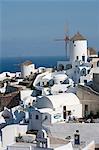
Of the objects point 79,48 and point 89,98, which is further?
point 79,48

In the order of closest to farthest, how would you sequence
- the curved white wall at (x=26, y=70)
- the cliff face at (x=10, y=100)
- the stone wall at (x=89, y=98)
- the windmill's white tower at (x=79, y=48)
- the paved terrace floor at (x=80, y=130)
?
the paved terrace floor at (x=80, y=130) → the stone wall at (x=89, y=98) → the cliff face at (x=10, y=100) → the windmill's white tower at (x=79, y=48) → the curved white wall at (x=26, y=70)

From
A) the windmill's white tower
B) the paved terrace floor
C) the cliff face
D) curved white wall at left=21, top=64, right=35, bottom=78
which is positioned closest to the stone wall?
the paved terrace floor

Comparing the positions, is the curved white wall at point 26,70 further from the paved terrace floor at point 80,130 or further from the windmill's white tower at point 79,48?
the paved terrace floor at point 80,130


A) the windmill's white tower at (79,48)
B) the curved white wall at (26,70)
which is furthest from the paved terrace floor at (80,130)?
the curved white wall at (26,70)

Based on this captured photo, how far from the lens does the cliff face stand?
3422cm

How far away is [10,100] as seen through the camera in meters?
34.8

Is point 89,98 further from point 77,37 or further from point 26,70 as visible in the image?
point 26,70

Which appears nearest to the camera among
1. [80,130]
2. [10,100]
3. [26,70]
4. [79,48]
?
[80,130]

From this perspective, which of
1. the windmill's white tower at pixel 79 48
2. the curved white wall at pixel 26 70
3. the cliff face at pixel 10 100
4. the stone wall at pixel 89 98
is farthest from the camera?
the curved white wall at pixel 26 70

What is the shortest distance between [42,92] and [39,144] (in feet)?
32.5

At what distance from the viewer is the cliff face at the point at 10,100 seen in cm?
3422

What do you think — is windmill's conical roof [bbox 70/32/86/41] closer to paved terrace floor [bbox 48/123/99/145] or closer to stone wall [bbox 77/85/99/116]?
stone wall [bbox 77/85/99/116]

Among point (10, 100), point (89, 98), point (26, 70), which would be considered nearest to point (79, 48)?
point (26, 70)

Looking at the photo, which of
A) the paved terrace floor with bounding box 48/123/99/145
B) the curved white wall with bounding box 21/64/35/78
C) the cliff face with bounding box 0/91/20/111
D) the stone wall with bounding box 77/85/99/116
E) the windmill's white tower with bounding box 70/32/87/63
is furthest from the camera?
the curved white wall with bounding box 21/64/35/78
